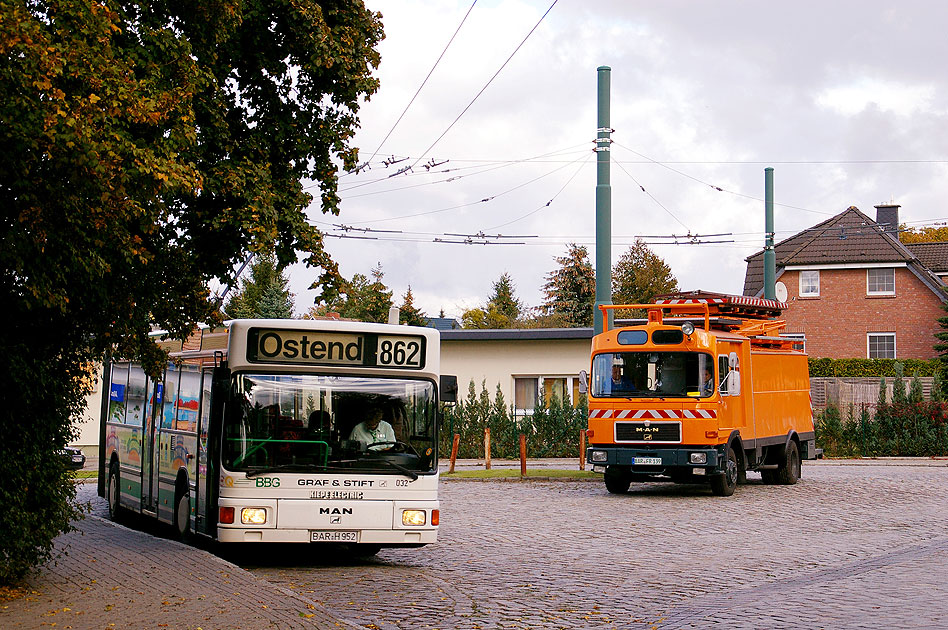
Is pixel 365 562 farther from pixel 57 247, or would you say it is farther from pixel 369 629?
pixel 57 247

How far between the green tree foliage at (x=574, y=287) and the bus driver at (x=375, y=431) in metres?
64.9

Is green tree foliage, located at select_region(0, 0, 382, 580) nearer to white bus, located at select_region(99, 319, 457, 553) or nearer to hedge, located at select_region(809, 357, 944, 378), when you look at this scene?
white bus, located at select_region(99, 319, 457, 553)

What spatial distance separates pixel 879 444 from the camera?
38.0 m

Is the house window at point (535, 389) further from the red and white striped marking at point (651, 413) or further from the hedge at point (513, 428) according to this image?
the red and white striped marking at point (651, 413)

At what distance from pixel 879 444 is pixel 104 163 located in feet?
109

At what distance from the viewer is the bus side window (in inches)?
900

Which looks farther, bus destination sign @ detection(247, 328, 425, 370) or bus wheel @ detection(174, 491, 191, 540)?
bus wheel @ detection(174, 491, 191, 540)

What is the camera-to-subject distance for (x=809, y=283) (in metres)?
57.6

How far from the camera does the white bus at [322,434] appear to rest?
1316cm

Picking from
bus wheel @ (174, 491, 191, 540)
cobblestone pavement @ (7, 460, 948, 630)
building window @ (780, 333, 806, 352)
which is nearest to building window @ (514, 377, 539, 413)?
building window @ (780, 333, 806, 352)

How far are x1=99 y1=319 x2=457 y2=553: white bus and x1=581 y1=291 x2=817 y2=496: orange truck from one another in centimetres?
924

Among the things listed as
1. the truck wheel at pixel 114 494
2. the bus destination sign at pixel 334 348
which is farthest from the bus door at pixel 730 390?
the truck wheel at pixel 114 494

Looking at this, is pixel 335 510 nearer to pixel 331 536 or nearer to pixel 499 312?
pixel 331 536

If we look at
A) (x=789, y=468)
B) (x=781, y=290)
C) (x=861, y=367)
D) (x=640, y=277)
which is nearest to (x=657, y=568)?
(x=789, y=468)
